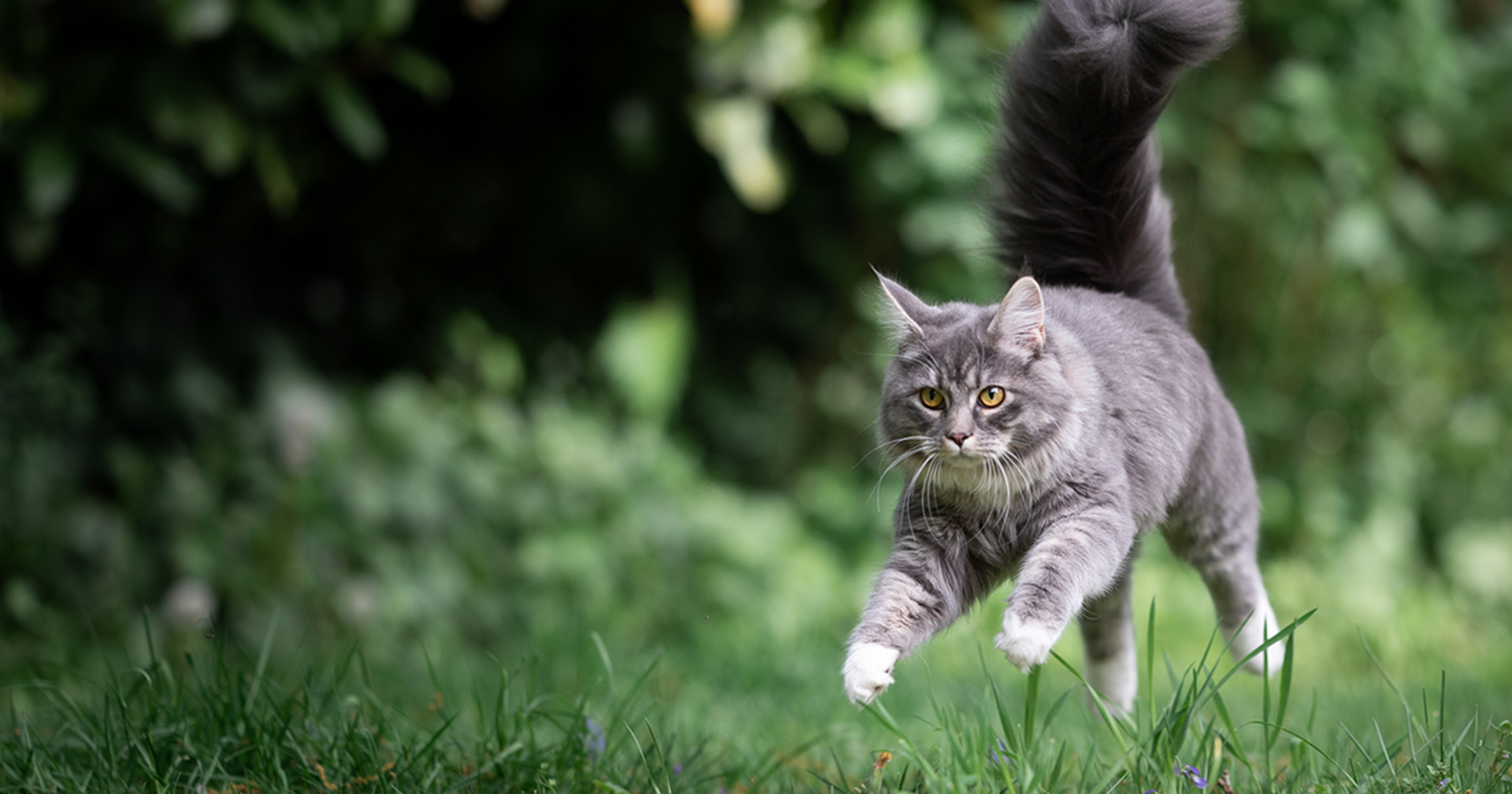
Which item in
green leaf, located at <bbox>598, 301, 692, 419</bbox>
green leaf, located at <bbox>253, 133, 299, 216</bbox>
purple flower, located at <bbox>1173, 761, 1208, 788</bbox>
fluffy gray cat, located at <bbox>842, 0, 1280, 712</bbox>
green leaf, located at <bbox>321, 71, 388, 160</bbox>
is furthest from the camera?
green leaf, located at <bbox>598, 301, 692, 419</bbox>

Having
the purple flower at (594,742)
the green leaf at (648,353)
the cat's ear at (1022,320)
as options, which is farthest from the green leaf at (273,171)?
the cat's ear at (1022,320)

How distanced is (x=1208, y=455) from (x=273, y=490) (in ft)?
11.0

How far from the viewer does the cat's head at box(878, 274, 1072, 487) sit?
73.6 inches

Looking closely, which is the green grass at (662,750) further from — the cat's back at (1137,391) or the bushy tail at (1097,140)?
the bushy tail at (1097,140)

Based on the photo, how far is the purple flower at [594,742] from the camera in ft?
7.72

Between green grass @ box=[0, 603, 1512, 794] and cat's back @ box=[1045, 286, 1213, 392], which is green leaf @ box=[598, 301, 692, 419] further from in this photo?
cat's back @ box=[1045, 286, 1213, 392]

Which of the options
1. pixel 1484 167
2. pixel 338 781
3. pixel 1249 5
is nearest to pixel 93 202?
pixel 338 781

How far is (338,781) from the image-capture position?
227 cm

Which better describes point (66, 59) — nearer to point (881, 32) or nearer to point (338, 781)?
point (881, 32)

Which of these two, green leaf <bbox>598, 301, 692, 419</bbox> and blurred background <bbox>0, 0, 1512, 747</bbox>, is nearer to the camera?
blurred background <bbox>0, 0, 1512, 747</bbox>

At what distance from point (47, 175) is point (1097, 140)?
11.1 feet

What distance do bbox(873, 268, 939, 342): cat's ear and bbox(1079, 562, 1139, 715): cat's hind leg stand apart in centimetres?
74

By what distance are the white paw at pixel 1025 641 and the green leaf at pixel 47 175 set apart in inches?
140

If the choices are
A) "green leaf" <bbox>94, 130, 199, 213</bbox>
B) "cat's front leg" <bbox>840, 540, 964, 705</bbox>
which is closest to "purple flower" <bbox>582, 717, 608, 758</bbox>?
"cat's front leg" <bbox>840, 540, 964, 705</bbox>
